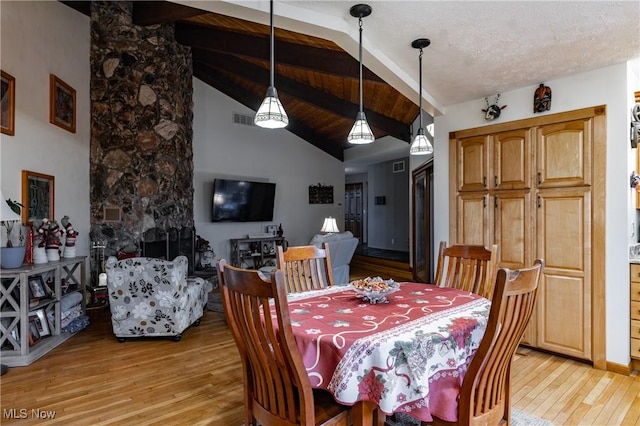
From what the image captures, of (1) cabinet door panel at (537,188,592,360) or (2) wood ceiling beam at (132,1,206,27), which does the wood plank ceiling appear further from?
(1) cabinet door panel at (537,188,592,360)

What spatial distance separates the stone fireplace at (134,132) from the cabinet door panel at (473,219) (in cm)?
416

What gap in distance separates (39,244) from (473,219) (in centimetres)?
428

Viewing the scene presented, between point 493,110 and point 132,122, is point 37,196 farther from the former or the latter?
point 493,110

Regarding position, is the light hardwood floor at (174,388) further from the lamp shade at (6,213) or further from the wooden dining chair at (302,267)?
the lamp shade at (6,213)

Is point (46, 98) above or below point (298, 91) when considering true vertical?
below

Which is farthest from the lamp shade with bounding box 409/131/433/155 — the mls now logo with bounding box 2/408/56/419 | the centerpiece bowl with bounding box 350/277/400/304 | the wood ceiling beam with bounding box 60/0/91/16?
the wood ceiling beam with bounding box 60/0/91/16

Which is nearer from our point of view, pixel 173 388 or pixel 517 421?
pixel 517 421

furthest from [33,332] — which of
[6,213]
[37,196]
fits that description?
[37,196]

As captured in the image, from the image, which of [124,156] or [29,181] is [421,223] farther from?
[29,181]

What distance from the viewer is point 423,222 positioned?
6289 mm

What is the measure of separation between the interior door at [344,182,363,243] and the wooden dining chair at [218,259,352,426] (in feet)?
31.4

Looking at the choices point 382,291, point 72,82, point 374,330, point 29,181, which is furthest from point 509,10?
point 72,82

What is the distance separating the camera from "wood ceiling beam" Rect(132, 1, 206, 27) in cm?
433

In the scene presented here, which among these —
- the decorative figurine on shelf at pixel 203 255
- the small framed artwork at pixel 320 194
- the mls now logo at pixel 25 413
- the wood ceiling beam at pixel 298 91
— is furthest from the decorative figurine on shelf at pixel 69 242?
the small framed artwork at pixel 320 194
